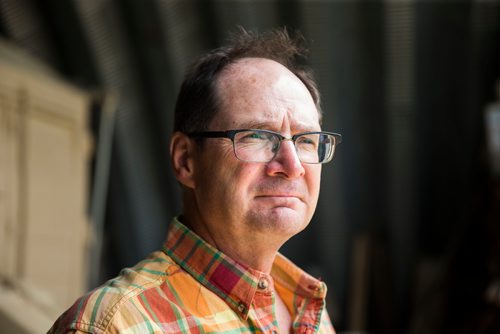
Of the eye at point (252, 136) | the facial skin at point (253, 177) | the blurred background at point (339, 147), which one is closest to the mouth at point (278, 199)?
the facial skin at point (253, 177)

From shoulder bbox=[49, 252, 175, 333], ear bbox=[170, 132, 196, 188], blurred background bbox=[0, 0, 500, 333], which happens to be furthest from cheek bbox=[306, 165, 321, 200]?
blurred background bbox=[0, 0, 500, 333]

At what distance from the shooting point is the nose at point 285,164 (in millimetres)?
1509

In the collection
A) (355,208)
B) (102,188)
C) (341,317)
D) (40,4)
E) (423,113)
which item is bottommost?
(341,317)

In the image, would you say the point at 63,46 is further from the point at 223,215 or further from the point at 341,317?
the point at 223,215

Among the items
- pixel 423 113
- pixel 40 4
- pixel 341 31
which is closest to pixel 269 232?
pixel 341 31

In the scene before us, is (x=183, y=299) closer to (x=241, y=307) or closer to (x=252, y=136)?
(x=241, y=307)

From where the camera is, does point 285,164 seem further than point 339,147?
No

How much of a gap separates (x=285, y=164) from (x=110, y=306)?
476mm

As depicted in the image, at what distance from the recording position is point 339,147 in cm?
555

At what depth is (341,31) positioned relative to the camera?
5105 millimetres

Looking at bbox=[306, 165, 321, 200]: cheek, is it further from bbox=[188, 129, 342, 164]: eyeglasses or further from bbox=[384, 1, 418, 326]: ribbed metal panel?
bbox=[384, 1, 418, 326]: ribbed metal panel

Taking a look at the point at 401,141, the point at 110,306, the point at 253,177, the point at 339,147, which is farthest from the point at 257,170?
the point at 401,141

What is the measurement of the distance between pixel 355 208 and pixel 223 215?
4700mm

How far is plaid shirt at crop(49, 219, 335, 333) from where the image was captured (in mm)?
1300
